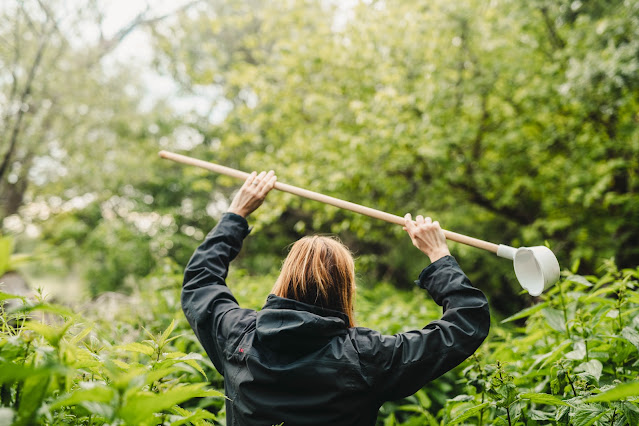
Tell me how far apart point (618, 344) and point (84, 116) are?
12057mm

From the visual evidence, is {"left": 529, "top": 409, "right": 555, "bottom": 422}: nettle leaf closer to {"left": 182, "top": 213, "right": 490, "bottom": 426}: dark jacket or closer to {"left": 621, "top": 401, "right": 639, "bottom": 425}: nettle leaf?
{"left": 621, "top": 401, "right": 639, "bottom": 425}: nettle leaf

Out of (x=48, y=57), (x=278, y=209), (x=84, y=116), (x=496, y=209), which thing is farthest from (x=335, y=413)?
(x=84, y=116)

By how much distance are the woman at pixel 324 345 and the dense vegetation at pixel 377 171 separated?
0.28 m

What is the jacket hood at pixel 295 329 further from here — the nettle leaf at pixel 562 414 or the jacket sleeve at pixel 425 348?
the nettle leaf at pixel 562 414

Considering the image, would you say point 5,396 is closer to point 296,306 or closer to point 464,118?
point 296,306

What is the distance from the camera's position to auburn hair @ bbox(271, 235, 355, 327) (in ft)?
5.53

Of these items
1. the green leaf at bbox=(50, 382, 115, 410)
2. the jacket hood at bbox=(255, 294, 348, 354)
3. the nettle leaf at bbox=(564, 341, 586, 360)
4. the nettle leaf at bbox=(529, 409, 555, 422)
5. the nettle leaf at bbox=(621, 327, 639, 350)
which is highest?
the jacket hood at bbox=(255, 294, 348, 354)

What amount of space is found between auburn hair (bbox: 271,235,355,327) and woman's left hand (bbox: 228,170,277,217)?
0.63m

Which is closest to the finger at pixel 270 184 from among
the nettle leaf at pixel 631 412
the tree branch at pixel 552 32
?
the nettle leaf at pixel 631 412

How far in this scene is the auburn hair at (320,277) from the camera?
169 cm

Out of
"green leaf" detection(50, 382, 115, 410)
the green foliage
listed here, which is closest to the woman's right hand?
the green foliage

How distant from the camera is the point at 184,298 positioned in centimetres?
193

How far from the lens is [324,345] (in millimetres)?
1535

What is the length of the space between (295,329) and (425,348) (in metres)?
0.50
